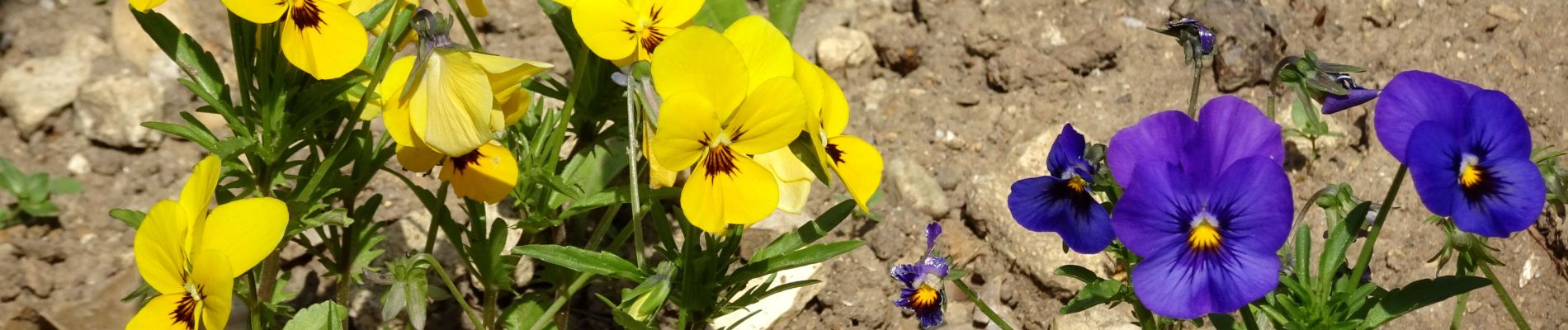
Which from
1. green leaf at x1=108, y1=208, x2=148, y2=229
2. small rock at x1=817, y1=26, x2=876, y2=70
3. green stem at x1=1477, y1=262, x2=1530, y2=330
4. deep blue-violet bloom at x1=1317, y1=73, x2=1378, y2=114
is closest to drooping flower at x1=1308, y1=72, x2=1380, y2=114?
deep blue-violet bloom at x1=1317, y1=73, x2=1378, y2=114

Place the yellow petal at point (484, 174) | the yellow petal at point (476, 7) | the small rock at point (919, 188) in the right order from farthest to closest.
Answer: the small rock at point (919, 188) < the yellow petal at point (476, 7) < the yellow petal at point (484, 174)

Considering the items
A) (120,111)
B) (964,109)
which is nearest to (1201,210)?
(964,109)

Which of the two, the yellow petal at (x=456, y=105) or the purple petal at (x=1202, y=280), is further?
the yellow petal at (x=456, y=105)

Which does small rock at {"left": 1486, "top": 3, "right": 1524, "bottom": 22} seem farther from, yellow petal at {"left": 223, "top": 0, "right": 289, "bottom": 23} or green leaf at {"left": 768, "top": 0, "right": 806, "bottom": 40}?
yellow petal at {"left": 223, "top": 0, "right": 289, "bottom": 23}

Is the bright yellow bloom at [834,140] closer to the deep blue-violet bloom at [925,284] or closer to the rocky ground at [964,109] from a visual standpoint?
the deep blue-violet bloom at [925,284]

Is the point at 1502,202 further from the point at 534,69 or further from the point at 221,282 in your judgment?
the point at 221,282

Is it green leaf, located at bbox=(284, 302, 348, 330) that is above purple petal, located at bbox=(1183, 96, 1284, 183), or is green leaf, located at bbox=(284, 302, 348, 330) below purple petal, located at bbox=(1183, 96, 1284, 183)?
below

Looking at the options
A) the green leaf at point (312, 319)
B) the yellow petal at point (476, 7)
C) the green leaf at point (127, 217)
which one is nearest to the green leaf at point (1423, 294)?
the yellow petal at point (476, 7)

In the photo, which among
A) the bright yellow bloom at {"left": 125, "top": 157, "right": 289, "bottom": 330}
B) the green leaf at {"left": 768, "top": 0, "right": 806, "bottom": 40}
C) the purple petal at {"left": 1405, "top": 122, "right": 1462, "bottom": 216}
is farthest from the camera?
the green leaf at {"left": 768, "top": 0, "right": 806, "bottom": 40}
